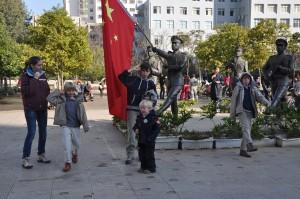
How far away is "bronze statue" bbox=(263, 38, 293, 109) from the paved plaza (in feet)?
7.07

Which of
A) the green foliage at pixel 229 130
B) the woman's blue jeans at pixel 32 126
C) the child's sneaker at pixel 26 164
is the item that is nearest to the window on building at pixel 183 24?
the green foliage at pixel 229 130

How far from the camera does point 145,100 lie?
683cm

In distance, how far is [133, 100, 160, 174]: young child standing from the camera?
6.72 m

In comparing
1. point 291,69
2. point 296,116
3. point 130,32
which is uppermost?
point 130,32

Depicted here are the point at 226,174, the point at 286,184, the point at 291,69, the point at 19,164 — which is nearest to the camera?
the point at 286,184

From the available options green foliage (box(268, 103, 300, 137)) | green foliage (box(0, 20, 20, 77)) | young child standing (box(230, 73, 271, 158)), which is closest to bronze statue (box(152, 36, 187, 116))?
young child standing (box(230, 73, 271, 158))

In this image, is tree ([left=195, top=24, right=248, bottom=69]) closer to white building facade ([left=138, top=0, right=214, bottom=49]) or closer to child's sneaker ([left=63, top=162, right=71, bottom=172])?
white building facade ([left=138, top=0, right=214, bottom=49])

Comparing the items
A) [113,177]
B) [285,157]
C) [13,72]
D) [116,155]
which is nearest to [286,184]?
[285,157]

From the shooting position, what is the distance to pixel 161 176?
6656mm

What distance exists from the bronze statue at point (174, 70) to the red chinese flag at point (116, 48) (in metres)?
1.40

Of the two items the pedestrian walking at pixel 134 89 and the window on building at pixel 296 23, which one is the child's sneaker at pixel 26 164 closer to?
the pedestrian walking at pixel 134 89

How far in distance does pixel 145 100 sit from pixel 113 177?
126cm

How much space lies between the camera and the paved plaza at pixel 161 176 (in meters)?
5.78

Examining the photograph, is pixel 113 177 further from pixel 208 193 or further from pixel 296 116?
pixel 296 116
